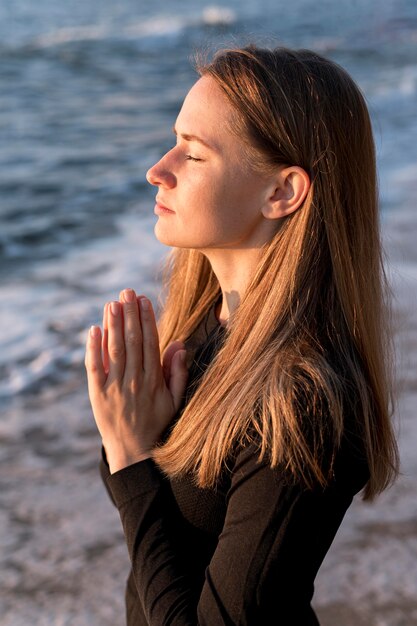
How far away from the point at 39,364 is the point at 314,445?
4.04 meters

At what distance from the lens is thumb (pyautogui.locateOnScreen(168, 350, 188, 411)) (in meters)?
2.02

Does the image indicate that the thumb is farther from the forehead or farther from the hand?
the forehead

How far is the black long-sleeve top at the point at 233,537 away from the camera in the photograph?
1.65 metres

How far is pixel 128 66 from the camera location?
19047 millimetres

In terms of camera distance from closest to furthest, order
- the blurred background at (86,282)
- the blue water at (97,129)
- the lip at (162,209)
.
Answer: the lip at (162,209), the blurred background at (86,282), the blue water at (97,129)

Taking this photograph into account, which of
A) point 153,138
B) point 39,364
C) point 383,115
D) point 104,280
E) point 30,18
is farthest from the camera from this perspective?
point 30,18

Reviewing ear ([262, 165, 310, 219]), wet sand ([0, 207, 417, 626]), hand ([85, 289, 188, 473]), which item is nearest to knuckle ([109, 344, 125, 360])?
hand ([85, 289, 188, 473])

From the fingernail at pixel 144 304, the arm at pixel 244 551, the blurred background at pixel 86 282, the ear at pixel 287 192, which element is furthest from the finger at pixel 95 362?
the blurred background at pixel 86 282

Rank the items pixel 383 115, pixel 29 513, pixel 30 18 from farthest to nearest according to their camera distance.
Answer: pixel 30 18 → pixel 383 115 → pixel 29 513

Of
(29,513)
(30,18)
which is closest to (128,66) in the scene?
(30,18)

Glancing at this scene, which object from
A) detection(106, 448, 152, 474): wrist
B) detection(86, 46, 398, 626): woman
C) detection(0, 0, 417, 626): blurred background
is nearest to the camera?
detection(86, 46, 398, 626): woman

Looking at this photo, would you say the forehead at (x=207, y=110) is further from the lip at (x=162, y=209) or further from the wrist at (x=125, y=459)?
the wrist at (x=125, y=459)

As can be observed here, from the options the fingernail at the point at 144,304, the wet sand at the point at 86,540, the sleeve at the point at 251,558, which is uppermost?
the fingernail at the point at 144,304

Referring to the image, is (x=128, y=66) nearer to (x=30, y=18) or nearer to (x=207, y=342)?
(x=30, y=18)
